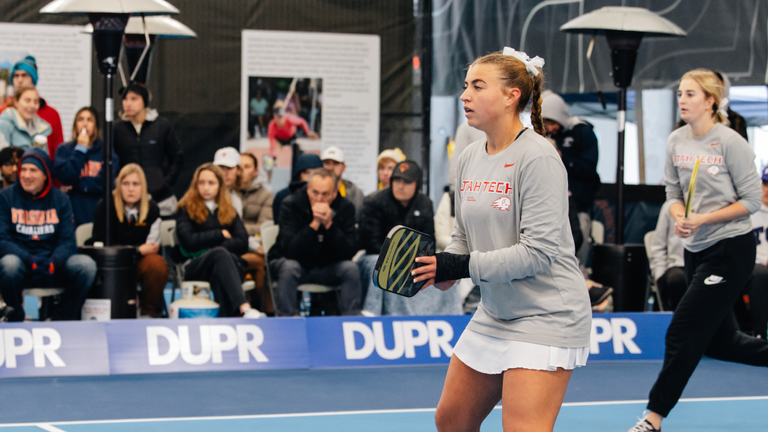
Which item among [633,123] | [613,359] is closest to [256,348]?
[613,359]

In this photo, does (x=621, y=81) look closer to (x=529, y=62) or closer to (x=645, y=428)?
(x=645, y=428)

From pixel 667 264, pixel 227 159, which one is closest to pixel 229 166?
pixel 227 159

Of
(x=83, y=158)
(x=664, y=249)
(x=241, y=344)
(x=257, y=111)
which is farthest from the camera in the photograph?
(x=257, y=111)

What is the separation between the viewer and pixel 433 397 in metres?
5.54

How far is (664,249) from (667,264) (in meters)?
0.13

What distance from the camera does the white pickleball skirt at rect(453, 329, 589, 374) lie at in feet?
8.91

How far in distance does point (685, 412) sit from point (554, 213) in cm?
304

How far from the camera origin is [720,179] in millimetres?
4461

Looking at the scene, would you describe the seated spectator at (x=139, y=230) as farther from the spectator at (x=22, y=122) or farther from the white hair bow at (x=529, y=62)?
the white hair bow at (x=529, y=62)

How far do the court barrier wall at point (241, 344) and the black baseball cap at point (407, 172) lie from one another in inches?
53.0

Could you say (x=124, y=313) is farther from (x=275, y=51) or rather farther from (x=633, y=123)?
(x=633, y=123)

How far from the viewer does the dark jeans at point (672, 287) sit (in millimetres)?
7344

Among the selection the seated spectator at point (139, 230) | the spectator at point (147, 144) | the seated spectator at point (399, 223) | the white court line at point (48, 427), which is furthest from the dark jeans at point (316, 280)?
the white court line at point (48, 427)

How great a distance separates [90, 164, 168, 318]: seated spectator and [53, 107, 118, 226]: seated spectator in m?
0.54
